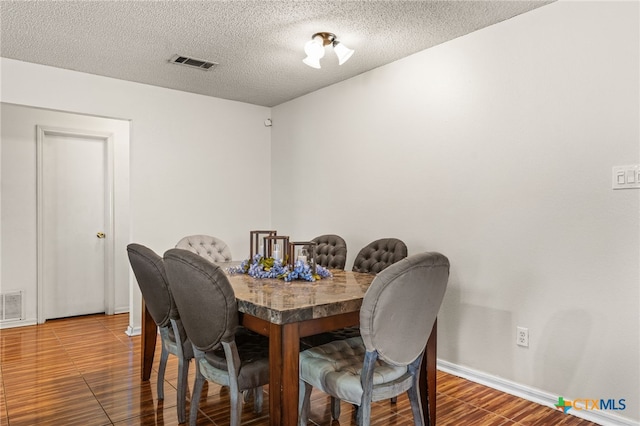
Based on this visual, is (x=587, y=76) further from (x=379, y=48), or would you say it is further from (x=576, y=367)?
(x=576, y=367)

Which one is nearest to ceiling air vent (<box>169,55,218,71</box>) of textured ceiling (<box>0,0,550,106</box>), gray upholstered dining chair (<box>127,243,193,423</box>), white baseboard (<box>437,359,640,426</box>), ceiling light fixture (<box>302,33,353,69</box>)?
textured ceiling (<box>0,0,550,106</box>)

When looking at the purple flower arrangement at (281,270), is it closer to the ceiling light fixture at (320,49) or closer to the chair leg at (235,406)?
the chair leg at (235,406)

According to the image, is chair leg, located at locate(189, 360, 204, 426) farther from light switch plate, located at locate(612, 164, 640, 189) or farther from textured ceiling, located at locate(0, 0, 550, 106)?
light switch plate, located at locate(612, 164, 640, 189)

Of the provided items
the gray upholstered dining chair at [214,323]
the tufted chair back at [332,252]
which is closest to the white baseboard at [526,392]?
the tufted chair back at [332,252]

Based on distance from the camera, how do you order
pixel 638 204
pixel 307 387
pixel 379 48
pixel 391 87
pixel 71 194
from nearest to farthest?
pixel 307 387 < pixel 638 204 < pixel 379 48 < pixel 391 87 < pixel 71 194

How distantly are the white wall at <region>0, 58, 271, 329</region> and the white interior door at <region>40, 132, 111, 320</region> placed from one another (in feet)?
1.43

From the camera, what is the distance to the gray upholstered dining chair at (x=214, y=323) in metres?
1.87

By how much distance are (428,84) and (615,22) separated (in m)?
1.29

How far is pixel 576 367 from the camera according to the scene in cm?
248

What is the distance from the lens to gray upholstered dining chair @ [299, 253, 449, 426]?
1700 mm

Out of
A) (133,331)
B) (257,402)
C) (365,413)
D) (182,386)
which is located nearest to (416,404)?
(365,413)

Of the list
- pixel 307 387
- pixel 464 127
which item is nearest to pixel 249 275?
pixel 307 387

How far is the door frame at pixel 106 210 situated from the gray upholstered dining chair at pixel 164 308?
2830mm

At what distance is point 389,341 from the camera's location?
68.9 inches
